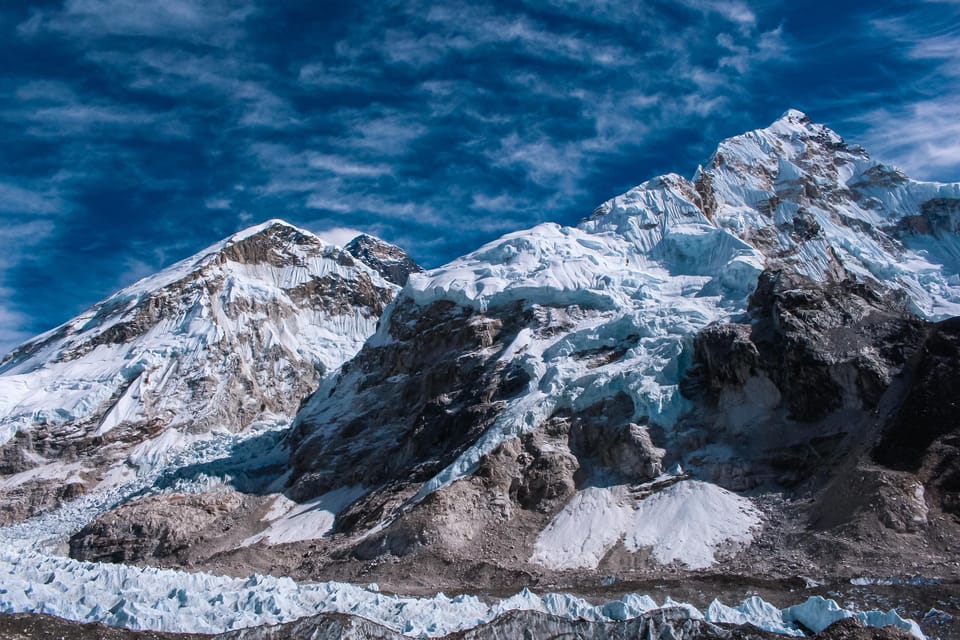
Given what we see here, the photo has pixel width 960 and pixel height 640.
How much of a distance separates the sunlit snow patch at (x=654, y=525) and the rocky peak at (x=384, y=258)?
128031mm

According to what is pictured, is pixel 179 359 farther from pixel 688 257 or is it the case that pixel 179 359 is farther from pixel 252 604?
pixel 252 604

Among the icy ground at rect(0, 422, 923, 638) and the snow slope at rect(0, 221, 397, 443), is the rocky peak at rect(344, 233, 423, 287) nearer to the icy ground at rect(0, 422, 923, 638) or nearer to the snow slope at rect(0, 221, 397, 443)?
the snow slope at rect(0, 221, 397, 443)

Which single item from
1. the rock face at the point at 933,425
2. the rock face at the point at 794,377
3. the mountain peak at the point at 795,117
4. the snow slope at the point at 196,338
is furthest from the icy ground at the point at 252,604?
the mountain peak at the point at 795,117

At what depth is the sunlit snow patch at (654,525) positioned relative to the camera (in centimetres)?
4884

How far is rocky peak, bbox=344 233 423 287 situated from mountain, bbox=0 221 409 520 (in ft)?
77.8

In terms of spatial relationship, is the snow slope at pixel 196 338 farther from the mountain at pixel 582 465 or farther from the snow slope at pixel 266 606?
the snow slope at pixel 266 606

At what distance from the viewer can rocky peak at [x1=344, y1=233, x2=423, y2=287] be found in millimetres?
185125

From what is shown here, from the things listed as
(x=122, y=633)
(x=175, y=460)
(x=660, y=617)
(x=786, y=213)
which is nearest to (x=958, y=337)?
(x=660, y=617)

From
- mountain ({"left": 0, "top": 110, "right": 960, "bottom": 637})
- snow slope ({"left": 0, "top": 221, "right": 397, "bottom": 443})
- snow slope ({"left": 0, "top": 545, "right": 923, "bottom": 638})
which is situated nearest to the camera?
snow slope ({"left": 0, "top": 545, "right": 923, "bottom": 638})

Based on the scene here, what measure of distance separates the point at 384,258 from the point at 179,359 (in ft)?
255

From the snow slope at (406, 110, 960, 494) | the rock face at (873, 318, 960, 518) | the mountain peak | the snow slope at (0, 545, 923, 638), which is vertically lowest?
the snow slope at (0, 545, 923, 638)

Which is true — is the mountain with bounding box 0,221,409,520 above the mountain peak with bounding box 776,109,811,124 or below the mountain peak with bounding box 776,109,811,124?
below

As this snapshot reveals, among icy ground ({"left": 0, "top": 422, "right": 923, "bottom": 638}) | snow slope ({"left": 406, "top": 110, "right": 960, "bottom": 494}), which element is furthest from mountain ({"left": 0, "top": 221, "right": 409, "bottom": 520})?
icy ground ({"left": 0, "top": 422, "right": 923, "bottom": 638})

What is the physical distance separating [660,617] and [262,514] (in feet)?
A: 175
